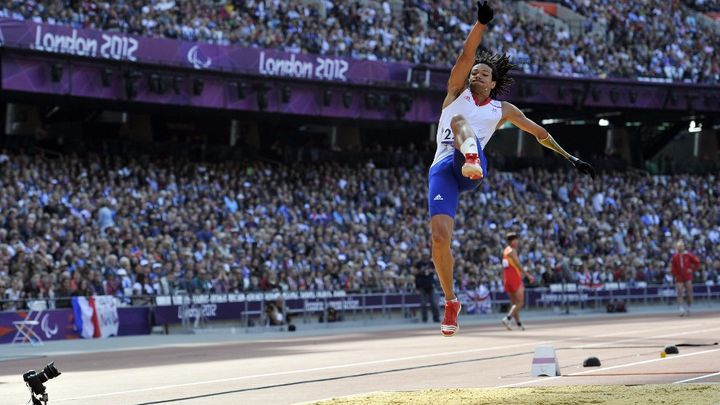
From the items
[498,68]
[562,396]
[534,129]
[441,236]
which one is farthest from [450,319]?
[498,68]

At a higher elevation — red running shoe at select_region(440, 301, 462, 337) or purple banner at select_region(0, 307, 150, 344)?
red running shoe at select_region(440, 301, 462, 337)

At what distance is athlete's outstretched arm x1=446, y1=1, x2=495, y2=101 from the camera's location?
35.1ft

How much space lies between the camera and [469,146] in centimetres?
1052

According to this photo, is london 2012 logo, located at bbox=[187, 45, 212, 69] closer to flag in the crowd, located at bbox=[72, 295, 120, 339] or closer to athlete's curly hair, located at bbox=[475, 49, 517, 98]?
flag in the crowd, located at bbox=[72, 295, 120, 339]

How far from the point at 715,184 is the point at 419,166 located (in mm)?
14669

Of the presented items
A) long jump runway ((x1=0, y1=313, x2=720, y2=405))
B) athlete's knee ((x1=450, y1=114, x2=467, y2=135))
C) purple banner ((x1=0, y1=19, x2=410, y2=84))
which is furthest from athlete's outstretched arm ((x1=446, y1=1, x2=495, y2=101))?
purple banner ((x1=0, y1=19, x2=410, y2=84))

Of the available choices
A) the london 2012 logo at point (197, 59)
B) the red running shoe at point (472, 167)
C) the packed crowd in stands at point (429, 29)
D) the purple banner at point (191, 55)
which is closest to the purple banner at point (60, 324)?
the purple banner at point (191, 55)

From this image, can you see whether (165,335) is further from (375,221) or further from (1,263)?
(375,221)

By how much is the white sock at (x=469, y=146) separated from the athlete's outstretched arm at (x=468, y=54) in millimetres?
832

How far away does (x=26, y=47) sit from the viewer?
32.1 metres

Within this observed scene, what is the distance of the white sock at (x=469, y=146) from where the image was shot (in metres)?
10.4

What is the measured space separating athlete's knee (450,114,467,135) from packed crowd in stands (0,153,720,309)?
15158mm

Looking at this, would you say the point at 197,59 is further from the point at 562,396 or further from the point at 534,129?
the point at 562,396

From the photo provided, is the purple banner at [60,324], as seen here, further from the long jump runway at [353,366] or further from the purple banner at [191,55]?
the purple banner at [191,55]
